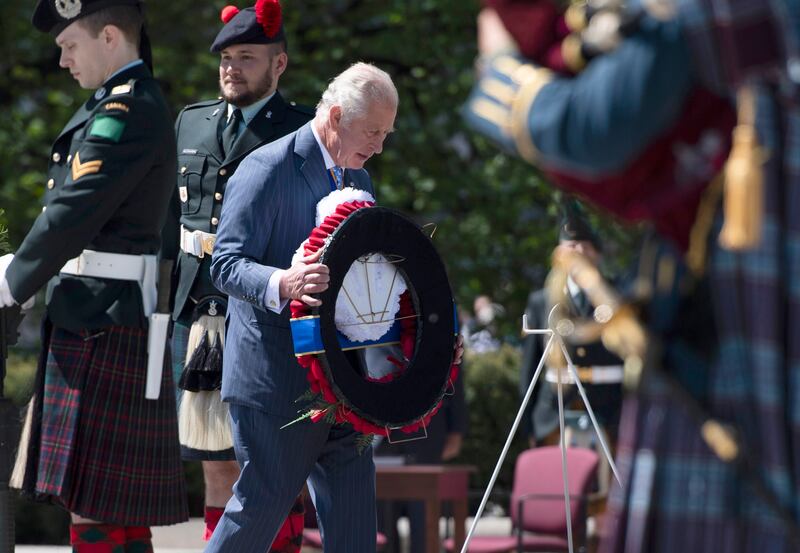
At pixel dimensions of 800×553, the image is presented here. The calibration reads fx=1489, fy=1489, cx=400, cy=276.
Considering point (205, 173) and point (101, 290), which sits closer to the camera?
point (101, 290)

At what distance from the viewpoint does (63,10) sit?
5180mm

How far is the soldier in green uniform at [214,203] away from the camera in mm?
5555

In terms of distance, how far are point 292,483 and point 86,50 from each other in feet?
5.74

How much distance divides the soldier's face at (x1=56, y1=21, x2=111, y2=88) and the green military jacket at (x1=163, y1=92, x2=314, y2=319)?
2.05 ft

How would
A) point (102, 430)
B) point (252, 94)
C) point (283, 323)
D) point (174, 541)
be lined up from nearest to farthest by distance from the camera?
point (283, 323)
point (102, 430)
point (252, 94)
point (174, 541)

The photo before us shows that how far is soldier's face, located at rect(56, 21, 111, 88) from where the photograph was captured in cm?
522

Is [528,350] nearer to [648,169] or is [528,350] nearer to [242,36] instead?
[242,36]

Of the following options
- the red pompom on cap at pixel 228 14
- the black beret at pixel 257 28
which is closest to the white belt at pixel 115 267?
the black beret at pixel 257 28

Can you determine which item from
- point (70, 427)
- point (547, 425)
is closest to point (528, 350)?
point (547, 425)

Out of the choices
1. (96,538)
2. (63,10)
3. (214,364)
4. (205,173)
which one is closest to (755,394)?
(96,538)

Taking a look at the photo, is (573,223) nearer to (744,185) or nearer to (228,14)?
(228,14)

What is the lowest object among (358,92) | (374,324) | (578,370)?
(578,370)

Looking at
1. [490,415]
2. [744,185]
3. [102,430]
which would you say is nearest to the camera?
[744,185]

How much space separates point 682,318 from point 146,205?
3.07 meters
